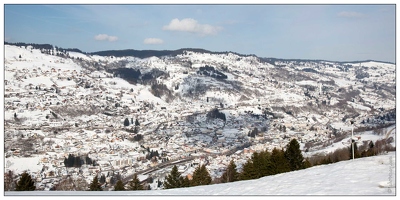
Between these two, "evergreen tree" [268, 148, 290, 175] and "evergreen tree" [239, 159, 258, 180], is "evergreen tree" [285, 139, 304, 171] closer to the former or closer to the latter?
"evergreen tree" [268, 148, 290, 175]

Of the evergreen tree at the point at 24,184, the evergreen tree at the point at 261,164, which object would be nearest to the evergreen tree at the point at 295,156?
the evergreen tree at the point at 261,164

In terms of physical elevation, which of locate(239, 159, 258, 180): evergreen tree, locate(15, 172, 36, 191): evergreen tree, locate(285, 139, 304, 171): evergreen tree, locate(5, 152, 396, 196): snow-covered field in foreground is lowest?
locate(239, 159, 258, 180): evergreen tree

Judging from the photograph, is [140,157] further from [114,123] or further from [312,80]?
[312,80]

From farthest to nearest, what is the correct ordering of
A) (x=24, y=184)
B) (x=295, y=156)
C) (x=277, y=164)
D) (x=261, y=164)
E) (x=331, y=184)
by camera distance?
(x=295, y=156) → (x=261, y=164) → (x=277, y=164) → (x=24, y=184) → (x=331, y=184)

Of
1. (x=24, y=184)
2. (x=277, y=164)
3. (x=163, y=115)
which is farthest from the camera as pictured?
(x=163, y=115)

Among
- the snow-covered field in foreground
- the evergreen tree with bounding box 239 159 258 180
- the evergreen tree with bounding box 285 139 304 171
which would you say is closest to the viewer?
the snow-covered field in foreground

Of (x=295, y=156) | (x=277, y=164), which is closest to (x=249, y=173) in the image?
(x=277, y=164)

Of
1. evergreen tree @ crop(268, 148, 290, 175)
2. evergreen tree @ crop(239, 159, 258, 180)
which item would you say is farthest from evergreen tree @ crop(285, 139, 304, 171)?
evergreen tree @ crop(239, 159, 258, 180)

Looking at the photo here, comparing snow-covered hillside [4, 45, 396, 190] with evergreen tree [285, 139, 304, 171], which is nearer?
evergreen tree [285, 139, 304, 171]

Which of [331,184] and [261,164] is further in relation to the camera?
[261,164]

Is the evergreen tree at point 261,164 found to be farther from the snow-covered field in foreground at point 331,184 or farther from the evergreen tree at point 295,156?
the snow-covered field in foreground at point 331,184

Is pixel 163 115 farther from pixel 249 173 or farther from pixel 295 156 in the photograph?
pixel 295 156

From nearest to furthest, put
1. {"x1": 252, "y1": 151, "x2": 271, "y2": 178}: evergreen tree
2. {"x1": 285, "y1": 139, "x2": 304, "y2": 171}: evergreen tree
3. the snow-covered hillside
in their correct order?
{"x1": 252, "y1": 151, "x2": 271, "y2": 178}: evergreen tree → {"x1": 285, "y1": 139, "x2": 304, "y2": 171}: evergreen tree → the snow-covered hillside
